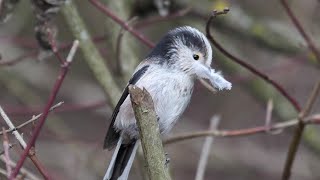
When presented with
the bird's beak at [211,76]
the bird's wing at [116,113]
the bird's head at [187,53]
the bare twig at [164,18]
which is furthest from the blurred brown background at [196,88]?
the bird's beak at [211,76]

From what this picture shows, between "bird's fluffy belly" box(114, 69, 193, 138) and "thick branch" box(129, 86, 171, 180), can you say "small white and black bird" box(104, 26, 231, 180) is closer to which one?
"bird's fluffy belly" box(114, 69, 193, 138)

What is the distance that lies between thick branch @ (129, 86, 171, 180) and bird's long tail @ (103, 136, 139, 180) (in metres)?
0.31

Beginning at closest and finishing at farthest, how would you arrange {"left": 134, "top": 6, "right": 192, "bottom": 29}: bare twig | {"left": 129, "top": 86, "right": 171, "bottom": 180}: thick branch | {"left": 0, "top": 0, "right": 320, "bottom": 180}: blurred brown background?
{"left": 129, "top": 86, "right": 171, "bottom": 180}: thick branch, {"left": 134, "top": 6, "right": 192, "bottom": 29}: bare twig, {"left": 0, "top": 0, "right": 320, "bottom": 180}: blurred brown background

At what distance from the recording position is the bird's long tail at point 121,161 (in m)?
2.30

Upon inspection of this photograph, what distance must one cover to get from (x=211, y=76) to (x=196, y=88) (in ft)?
4.80

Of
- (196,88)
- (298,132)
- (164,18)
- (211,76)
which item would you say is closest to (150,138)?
(211,76)

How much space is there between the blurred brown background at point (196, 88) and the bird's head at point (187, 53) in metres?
0.69

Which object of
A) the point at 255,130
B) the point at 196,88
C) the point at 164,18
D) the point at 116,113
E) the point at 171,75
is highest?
the point at 171,75

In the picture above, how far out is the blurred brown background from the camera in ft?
12.6

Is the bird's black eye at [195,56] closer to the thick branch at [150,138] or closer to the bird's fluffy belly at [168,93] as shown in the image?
the bird's fluffy belly at [168,93]

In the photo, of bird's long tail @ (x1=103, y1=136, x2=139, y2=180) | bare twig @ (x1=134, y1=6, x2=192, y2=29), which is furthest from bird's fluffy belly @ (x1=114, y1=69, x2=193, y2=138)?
bare twig @ (x1=134, y1=6, x2=192, y2=29)

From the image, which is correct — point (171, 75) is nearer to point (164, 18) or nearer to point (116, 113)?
point (116, 113)

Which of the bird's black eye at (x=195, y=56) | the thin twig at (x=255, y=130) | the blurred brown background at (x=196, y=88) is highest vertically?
the bird's black eye at (x=195, y=56)

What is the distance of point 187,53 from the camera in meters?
2.33
